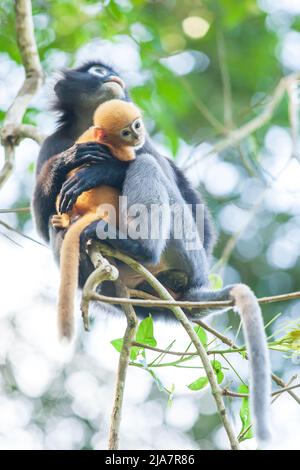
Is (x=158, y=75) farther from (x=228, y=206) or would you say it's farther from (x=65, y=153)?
(x=228, y=206)

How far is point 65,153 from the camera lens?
3984 mm

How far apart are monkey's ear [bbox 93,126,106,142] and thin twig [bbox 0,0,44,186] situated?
534 millimetres

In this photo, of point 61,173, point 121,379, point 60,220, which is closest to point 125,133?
point 61,173

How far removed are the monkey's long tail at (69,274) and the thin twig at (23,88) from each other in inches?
28.9

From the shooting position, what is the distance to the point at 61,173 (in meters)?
3.98

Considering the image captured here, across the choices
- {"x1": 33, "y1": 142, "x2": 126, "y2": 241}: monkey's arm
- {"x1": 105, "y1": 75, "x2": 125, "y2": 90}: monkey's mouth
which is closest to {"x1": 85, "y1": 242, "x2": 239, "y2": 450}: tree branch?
{"x1": 33, "y1": 142, "x2": 126, "y2": 241}: monkey's arm

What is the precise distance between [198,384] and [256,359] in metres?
0.56

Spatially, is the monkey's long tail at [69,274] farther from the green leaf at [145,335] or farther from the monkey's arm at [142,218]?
the green leaf at [145,335]

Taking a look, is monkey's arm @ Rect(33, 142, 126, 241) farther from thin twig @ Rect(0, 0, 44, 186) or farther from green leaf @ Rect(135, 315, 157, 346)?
green leaf @ Rect(135, 315, 157, 346)

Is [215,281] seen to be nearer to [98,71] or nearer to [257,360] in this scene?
[257,360]

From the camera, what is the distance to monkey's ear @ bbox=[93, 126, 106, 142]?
3815 millimetres

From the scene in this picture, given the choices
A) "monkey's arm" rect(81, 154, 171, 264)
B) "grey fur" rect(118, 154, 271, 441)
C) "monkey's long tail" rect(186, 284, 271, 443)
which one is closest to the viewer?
"monkey's long tail" rect(186, 284, 271, 443)
